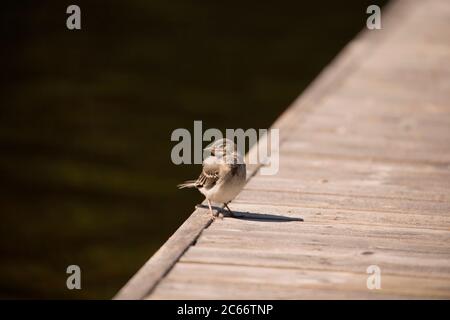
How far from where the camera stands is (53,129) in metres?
16.5

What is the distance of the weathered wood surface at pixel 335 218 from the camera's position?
5.82 m

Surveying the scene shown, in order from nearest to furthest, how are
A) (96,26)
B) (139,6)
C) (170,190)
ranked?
1. (170,190)
2. (96,26)
3. (139,6)

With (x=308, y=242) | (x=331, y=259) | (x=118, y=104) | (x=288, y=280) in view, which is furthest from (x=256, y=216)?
(x=118, y=104)

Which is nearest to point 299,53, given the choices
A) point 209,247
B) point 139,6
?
point 139,6

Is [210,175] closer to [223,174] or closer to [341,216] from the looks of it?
[223,174]

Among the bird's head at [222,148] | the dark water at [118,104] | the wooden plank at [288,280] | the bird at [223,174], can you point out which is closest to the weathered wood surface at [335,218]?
the wooden plank at [288,280]

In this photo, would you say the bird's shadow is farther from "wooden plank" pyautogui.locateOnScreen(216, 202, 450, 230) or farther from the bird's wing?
the bird's wing

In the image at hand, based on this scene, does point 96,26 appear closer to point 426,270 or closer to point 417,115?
point 417,115

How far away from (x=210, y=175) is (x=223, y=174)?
18cm

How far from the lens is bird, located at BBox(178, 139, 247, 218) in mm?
6836

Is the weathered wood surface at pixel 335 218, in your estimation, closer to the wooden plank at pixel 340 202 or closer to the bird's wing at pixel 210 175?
the wooden plank at pixel 340 202

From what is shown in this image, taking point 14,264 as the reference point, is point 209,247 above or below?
below

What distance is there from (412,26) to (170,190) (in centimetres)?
759

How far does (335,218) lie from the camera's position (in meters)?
7.20
